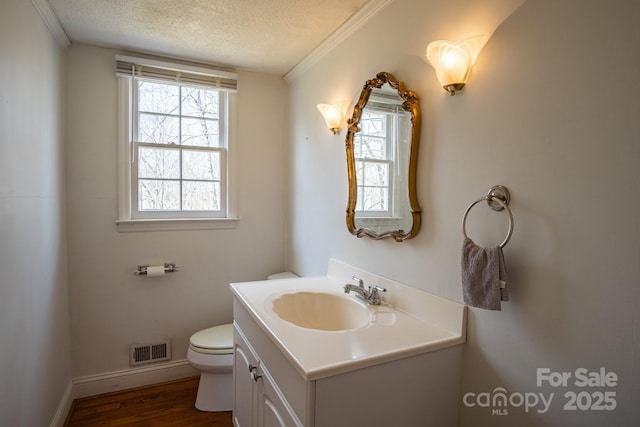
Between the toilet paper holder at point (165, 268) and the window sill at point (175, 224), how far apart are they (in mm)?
256

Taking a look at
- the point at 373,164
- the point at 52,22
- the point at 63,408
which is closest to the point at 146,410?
the point at 63,408

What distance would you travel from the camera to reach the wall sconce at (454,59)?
1172 millimetres

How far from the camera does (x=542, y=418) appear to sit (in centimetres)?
101

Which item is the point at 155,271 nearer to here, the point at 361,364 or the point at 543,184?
the point at 361,364

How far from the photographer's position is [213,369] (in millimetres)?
2125

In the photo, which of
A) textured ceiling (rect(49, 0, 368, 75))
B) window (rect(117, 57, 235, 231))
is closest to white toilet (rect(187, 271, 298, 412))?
window (rect(117, 57, 235, 231))

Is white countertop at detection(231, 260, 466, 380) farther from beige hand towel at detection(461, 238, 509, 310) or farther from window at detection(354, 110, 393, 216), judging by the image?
window at detection(354, 110, 393, 216)

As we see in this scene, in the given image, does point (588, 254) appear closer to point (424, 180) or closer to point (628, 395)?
point (628, 395)

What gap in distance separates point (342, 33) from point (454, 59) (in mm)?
978

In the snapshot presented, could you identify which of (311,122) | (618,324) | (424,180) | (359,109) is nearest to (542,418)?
(618,324)

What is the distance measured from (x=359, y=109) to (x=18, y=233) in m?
1.66

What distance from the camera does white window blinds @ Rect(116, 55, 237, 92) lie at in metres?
2.31

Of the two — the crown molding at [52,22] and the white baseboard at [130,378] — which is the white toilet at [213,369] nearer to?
the white baseboard at [130,378]

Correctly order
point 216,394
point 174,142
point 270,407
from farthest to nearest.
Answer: point 174,142 < point 216,394 < point 270,407
